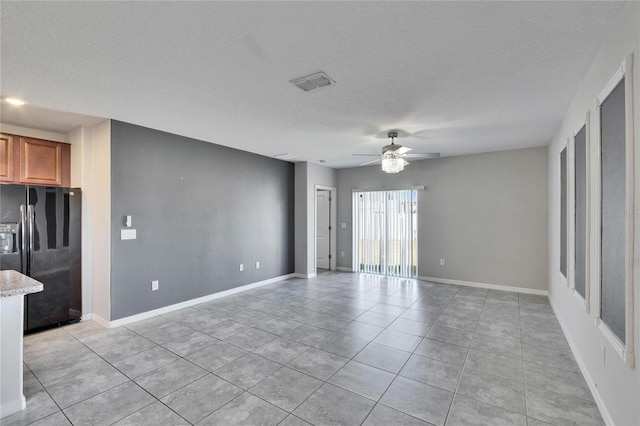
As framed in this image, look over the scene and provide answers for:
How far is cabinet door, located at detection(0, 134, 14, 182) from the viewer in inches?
142

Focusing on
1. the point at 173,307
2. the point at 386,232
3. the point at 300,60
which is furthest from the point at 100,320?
the point at 386,232

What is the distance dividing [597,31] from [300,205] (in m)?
5.41

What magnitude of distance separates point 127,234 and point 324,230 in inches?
189

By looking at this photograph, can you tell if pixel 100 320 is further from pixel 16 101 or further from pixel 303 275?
pixel 303 275

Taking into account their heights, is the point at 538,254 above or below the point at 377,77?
below

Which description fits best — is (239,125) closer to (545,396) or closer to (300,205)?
(300,205)

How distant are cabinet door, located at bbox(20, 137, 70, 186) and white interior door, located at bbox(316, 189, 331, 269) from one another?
16.6 ft

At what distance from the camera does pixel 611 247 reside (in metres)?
1.86

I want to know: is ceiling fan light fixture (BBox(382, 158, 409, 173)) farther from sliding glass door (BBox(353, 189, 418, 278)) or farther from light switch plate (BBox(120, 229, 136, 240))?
light switch plate (BBox(120, 229, 136, 240))

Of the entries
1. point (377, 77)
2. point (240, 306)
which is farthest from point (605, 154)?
point (240, 306)

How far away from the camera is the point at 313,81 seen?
8.73 feet

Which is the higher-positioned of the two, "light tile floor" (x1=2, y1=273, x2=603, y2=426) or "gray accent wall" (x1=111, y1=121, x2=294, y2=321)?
"gray accent wall" (x1=111, y1=121, x2=294, y2=321)

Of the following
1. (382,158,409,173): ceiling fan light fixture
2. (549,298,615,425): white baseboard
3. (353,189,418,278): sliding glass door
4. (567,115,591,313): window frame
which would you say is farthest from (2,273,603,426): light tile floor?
(353,189,418,278): sliding glass door

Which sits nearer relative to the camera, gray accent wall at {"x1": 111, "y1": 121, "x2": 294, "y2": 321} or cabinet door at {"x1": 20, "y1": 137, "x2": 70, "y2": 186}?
cabinet door at {"x1": 20, "y1": 137, "x2": 70, "y2": 186}
